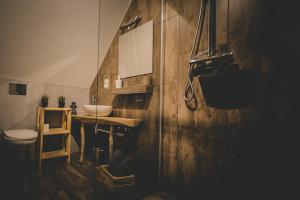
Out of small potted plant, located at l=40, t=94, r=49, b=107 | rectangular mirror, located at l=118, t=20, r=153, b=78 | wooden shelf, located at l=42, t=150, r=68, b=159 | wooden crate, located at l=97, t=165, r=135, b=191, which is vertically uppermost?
rectangular mirror, located at l=118, t=20, r=153, b=78

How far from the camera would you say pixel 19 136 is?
2.38 m

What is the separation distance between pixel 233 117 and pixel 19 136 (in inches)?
97.3

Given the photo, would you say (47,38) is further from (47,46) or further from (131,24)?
(131,24)

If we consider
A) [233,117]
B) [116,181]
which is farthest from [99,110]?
[233,117]

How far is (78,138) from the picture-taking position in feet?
11.2

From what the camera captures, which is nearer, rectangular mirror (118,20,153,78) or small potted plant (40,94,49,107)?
rectangular mirror (118,20,153,78)

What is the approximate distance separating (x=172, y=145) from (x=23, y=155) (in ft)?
7.35

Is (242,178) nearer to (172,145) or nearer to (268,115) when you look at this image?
(268,115)

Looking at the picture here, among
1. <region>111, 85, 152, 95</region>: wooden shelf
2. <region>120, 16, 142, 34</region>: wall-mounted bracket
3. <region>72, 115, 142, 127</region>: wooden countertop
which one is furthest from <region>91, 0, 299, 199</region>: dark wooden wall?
<region>120, 16, 142, 34</region>: wall-mounted bracket

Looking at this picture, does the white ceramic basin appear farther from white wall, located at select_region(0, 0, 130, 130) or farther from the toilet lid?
the toilet lid

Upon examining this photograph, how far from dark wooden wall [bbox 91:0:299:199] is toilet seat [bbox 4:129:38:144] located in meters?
1.51

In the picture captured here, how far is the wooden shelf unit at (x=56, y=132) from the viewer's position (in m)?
2.75

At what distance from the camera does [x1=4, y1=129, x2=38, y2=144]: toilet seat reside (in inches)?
92.4

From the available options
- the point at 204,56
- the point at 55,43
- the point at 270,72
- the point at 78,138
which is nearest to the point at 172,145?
the point at 204,56
